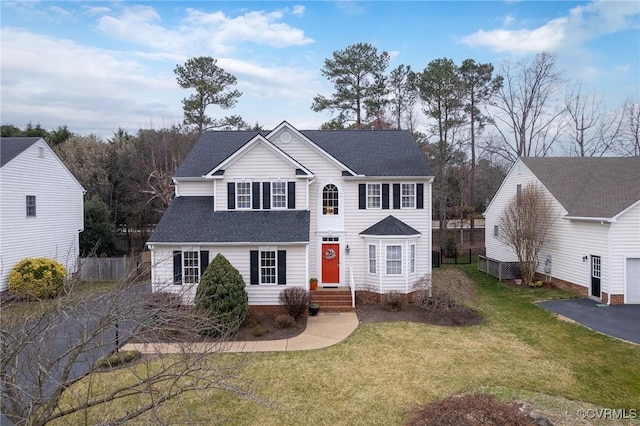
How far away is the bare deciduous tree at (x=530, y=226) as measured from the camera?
67.7 ft

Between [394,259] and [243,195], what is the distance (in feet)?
24.8

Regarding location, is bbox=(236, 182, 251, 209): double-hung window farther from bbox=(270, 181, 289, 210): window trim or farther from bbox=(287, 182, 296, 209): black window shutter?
bbox=(287, 182, 296, 209): black window shutter

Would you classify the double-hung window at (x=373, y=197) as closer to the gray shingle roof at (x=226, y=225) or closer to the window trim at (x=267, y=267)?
the gray shingle roof at (x=226, y=225)

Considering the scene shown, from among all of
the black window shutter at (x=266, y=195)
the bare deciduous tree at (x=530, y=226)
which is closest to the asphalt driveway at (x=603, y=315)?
the bare deciduous tree at (x=530, y=226)

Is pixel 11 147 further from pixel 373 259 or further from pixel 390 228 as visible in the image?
pixel 390 228

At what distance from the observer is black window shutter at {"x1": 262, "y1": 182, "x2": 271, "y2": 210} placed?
56.7 feet

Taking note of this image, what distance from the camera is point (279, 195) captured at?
57.0 feet

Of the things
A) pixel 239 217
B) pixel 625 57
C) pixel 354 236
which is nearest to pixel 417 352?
pixel 354 236

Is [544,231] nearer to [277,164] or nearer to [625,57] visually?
[625,57]

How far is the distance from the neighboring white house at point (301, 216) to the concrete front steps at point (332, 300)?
35.1 inches

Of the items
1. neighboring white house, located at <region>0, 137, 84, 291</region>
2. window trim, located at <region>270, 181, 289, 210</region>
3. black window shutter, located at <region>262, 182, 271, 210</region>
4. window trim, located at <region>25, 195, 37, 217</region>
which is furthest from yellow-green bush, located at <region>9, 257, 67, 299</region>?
window trim, located at <region>270, 181, 289, 210</region>

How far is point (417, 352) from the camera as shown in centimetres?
1165

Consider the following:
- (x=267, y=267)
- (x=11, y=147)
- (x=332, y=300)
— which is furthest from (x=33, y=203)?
(x=332, y=300)


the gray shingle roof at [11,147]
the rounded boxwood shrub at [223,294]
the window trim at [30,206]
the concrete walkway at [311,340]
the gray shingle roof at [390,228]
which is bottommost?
the concrete walkway at [311,340]
